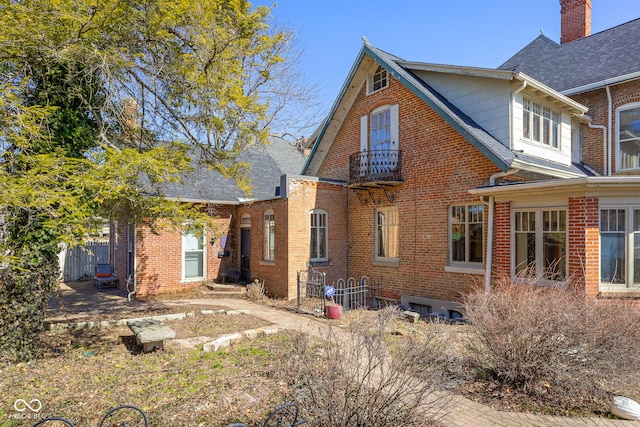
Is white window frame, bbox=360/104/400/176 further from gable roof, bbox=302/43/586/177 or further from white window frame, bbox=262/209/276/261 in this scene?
white window frame, bbox=262/209/276/261

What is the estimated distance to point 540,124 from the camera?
12016 millimetres

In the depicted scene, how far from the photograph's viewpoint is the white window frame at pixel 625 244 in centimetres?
856

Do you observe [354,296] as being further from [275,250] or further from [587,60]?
[587,60]

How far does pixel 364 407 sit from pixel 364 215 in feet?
34.4

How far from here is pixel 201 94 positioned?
29.9ft

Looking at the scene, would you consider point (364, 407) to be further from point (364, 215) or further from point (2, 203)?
point (364, 215)

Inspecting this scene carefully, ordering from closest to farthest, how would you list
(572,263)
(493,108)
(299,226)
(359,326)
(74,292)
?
1. (359,326)
2. (572,263)
3. (493,108)
4. (299,226)
5. (74,292)

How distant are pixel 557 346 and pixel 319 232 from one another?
31.3 feet

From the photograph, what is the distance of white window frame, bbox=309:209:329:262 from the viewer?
14.0 m

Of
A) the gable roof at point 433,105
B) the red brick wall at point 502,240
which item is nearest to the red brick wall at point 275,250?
the gable roof at point 433,105

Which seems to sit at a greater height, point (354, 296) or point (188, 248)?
point (188, 248)

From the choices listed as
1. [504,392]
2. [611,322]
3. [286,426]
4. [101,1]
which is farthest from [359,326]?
[101,1]

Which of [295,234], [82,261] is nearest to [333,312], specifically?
[295,234]

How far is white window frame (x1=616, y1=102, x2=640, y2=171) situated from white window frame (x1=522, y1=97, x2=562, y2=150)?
106 inches
